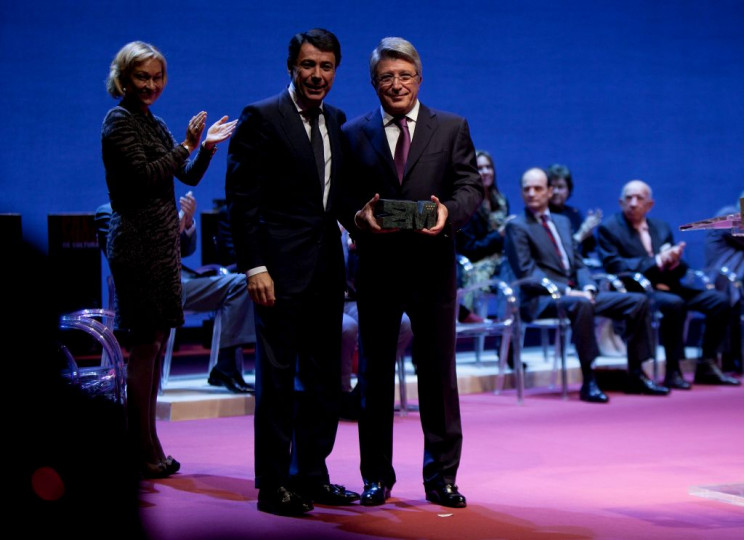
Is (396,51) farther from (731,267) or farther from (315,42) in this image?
(731,267)

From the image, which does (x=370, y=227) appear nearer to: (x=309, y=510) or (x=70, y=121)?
(x=309, y=510)

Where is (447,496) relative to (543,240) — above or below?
below

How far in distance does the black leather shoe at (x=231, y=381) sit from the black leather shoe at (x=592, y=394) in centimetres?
195

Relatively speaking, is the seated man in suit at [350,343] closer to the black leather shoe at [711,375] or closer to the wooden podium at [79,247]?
the wooden podium at [79,247]

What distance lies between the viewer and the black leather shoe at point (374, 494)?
11.3 ft

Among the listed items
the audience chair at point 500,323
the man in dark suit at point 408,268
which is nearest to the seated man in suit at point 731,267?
the audience chair at point 500,323

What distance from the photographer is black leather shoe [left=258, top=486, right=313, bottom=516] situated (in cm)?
329

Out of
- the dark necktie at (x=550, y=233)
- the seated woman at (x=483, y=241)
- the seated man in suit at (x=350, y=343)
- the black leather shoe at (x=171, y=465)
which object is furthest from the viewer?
the seated woman at (x=483, y=241)

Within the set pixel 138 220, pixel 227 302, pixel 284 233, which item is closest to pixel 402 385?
pixel 227 302

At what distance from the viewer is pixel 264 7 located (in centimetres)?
740

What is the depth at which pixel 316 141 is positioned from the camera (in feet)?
11.3

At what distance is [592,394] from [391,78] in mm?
3261

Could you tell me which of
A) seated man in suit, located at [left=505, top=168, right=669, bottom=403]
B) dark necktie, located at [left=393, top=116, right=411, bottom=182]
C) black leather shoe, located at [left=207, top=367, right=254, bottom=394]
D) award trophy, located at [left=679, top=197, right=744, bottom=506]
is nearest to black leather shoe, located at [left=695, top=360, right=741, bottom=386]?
seated man in suit, located at [left=505, top=168, right=669, bottom=403]

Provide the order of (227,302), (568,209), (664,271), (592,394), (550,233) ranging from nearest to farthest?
(227,302) < (592,394) < (550,233) < (664,271) < (568,209)
